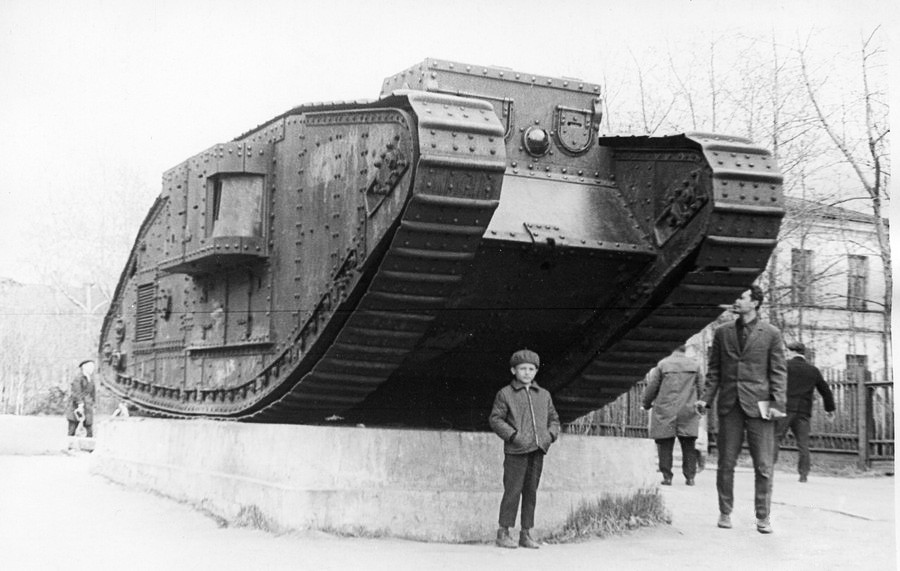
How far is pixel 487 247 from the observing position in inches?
271

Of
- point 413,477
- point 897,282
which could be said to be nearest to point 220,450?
point 413,477

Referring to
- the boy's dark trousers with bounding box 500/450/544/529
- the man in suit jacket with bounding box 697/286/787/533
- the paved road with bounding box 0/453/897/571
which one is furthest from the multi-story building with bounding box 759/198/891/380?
the boy's dark trousers with bounding box 500/450/544/529

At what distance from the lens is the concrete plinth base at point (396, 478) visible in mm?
7031

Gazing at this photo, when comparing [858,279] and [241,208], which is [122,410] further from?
[858,279]

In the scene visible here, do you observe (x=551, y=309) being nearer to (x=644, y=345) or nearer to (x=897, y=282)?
(x=644, y=345)

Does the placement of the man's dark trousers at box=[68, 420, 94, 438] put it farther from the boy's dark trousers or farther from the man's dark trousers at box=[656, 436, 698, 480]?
the boy's dark trousers

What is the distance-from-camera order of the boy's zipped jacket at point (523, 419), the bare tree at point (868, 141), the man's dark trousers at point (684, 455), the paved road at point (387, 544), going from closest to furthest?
the paved road at point (387, 544)
the boy's zipped jacket at point (523, 419)
the bare tree at point (868, 141)
the man's dark trousers at point (684, 455)

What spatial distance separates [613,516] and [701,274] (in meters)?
1.85

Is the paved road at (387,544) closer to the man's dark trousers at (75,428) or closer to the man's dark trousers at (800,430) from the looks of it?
the man's dark trousers at (800,430)

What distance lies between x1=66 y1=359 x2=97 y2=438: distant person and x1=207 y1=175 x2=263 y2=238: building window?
4.93 metres

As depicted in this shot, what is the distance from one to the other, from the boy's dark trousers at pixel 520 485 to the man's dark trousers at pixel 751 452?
4.94 ft

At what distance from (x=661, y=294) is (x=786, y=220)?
5.99 meters

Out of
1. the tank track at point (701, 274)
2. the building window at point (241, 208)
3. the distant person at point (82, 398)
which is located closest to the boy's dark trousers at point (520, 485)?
the tank track at point (701, 274)

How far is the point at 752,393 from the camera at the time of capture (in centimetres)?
738
